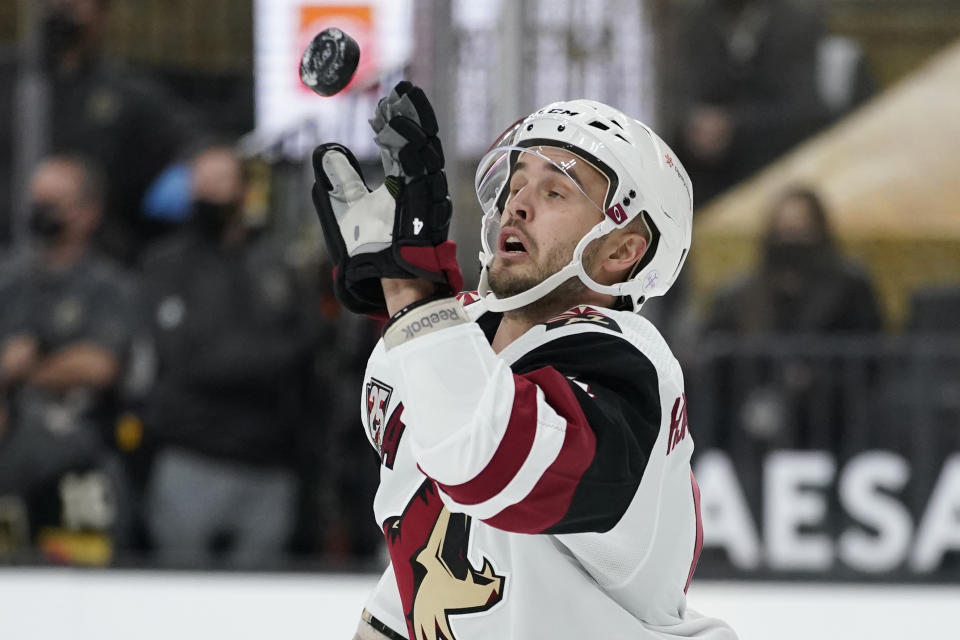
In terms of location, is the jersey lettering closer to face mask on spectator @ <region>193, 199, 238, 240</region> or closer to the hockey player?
the hockey player

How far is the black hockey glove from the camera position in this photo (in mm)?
1332

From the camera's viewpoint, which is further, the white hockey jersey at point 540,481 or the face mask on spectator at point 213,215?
the face mask on spectator at point 213,215

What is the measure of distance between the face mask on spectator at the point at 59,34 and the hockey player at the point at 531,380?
3774 mm

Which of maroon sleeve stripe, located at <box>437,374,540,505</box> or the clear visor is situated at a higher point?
the clear visor

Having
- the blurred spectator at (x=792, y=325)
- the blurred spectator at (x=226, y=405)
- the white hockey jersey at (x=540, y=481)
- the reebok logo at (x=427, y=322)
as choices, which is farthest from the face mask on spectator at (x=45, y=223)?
the reebok logo at (x=427, y=322)

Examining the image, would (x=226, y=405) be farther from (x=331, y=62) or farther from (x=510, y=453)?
(x=510, y=453)

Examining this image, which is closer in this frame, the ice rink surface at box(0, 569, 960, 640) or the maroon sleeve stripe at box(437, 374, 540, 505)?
the maroon sleeve stripe at box(437, 374, 540, 505)

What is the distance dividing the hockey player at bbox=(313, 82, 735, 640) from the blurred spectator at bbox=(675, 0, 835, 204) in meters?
3.54

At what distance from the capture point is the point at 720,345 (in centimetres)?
457

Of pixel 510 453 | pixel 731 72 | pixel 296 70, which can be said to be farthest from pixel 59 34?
pixel 510 453

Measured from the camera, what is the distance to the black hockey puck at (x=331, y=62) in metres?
1.50

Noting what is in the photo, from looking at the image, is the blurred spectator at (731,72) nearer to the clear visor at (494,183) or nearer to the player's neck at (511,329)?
the clear visor at (494,183)

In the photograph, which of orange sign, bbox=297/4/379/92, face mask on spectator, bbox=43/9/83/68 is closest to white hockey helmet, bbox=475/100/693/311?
orange sign, bbox=297/4/379/92

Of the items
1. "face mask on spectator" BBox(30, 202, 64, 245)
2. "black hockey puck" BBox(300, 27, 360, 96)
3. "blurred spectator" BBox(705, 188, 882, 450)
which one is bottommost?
"blurred spectator" BBox(705, 188, 882, 450)
